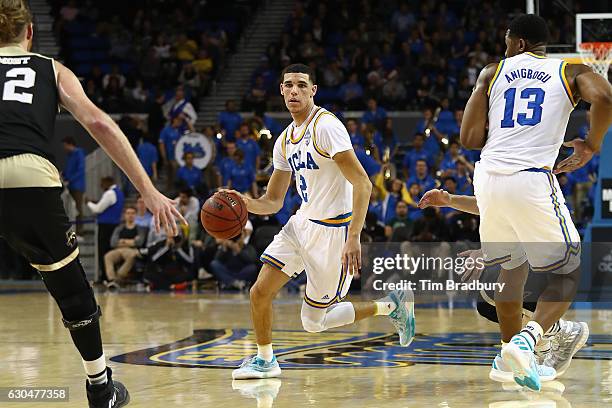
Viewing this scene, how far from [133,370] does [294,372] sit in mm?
1125

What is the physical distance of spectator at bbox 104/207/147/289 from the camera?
16281mm

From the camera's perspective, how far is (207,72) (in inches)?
908

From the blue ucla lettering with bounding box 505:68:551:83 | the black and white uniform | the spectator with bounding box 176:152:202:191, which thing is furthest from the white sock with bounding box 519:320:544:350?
the spectator with bounding box 176:152:202:191

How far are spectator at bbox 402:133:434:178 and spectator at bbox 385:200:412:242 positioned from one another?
1.76 meters

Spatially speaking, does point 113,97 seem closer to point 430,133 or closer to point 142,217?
point 142,217

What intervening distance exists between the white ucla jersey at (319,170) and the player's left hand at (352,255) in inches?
24.4

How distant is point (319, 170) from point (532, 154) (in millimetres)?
1555

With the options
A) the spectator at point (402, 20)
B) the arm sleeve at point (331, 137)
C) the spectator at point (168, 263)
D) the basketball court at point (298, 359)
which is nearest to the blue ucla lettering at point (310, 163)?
the arm sleeve at point (331, 137)

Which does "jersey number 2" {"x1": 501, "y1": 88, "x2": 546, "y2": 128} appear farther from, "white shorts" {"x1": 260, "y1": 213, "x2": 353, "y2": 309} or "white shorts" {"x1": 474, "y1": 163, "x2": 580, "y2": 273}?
"white shorts" {"x1": 260, "y1": 213, "x2": 353, "y2": 309}

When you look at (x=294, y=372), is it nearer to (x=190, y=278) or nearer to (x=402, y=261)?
(x=402, y=261)

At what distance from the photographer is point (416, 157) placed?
1736 cm

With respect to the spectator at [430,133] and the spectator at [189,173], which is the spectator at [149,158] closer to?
the spectator at [189,173]

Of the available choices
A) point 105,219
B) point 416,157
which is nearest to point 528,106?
point 416,157

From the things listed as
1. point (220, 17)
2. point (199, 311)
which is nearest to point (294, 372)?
point (199, 311)
